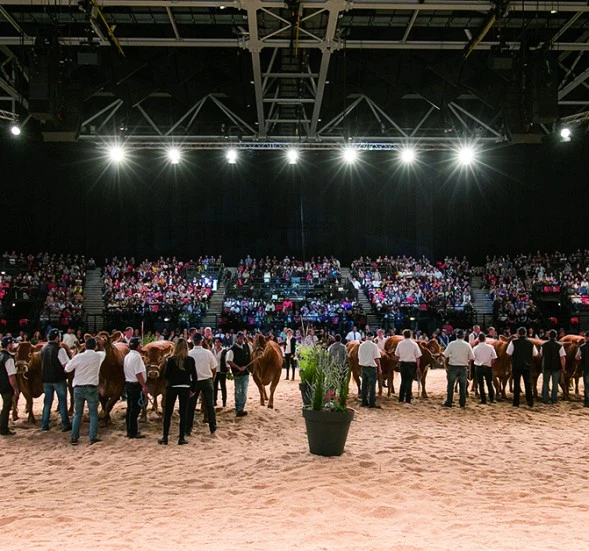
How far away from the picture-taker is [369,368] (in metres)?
11.0

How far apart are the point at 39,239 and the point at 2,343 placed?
52.4 ft

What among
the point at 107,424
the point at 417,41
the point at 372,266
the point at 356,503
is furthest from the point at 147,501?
the point at 372,266

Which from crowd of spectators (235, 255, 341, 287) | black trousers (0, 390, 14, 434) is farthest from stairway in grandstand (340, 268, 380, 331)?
black trousers (0, 390, 14, 434)

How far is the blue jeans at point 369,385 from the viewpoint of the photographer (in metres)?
11.0

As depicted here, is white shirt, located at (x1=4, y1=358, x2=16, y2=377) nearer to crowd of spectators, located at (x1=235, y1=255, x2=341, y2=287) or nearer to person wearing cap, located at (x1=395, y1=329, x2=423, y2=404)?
person wearing cap, located at (x1=395, y1=329, x2=423, y2=404)

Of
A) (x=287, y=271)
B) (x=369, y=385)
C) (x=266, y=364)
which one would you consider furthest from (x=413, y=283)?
(x=266, y=364)

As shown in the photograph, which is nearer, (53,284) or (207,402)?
(207,402)

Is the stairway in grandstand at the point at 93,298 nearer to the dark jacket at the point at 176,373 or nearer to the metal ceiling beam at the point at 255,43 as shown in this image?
the metal ceiling beam at the point at 255,43

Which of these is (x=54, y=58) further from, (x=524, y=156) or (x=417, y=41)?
(x=524, y=156)

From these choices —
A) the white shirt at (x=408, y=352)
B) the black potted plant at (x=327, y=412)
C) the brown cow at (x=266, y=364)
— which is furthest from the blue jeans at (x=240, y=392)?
the white shirt at (x=408, y=352)

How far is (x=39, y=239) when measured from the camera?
28422 mm

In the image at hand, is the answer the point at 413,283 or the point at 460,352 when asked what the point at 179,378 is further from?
the point at 413,283

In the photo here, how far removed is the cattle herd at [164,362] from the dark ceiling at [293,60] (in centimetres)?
552

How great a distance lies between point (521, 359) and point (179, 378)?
710 centimetres
